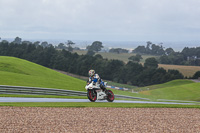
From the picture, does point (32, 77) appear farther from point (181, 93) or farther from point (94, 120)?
point (181, 93)

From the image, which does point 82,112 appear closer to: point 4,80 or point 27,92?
point 27,92

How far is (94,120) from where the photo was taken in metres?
13.6

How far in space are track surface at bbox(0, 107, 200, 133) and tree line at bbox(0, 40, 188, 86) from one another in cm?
9740

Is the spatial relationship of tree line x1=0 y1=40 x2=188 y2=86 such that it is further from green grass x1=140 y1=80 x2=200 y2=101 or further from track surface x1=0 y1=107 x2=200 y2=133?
track surface x1=0 y1=107 x2=200 y2=133

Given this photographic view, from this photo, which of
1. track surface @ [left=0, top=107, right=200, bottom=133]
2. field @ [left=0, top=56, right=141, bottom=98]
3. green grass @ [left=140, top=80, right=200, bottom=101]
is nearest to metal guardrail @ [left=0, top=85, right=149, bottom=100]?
field @ [left=0, top=56, right=141, bottom=98]

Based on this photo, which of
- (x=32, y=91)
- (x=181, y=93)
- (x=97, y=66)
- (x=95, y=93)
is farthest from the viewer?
(x=97, y=66)

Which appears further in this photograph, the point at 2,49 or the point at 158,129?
the point at 2,49

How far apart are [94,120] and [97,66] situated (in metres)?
110

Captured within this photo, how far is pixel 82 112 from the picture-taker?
50.7 feet

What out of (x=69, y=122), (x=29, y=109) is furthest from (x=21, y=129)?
(x=29, y=109)

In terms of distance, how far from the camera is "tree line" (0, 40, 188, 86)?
114125mm

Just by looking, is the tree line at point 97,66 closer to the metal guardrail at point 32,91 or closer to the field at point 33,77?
the field at point 33,77

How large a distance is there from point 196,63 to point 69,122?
542 feet

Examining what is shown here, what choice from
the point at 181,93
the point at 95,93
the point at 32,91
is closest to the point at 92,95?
the point at 95,93
